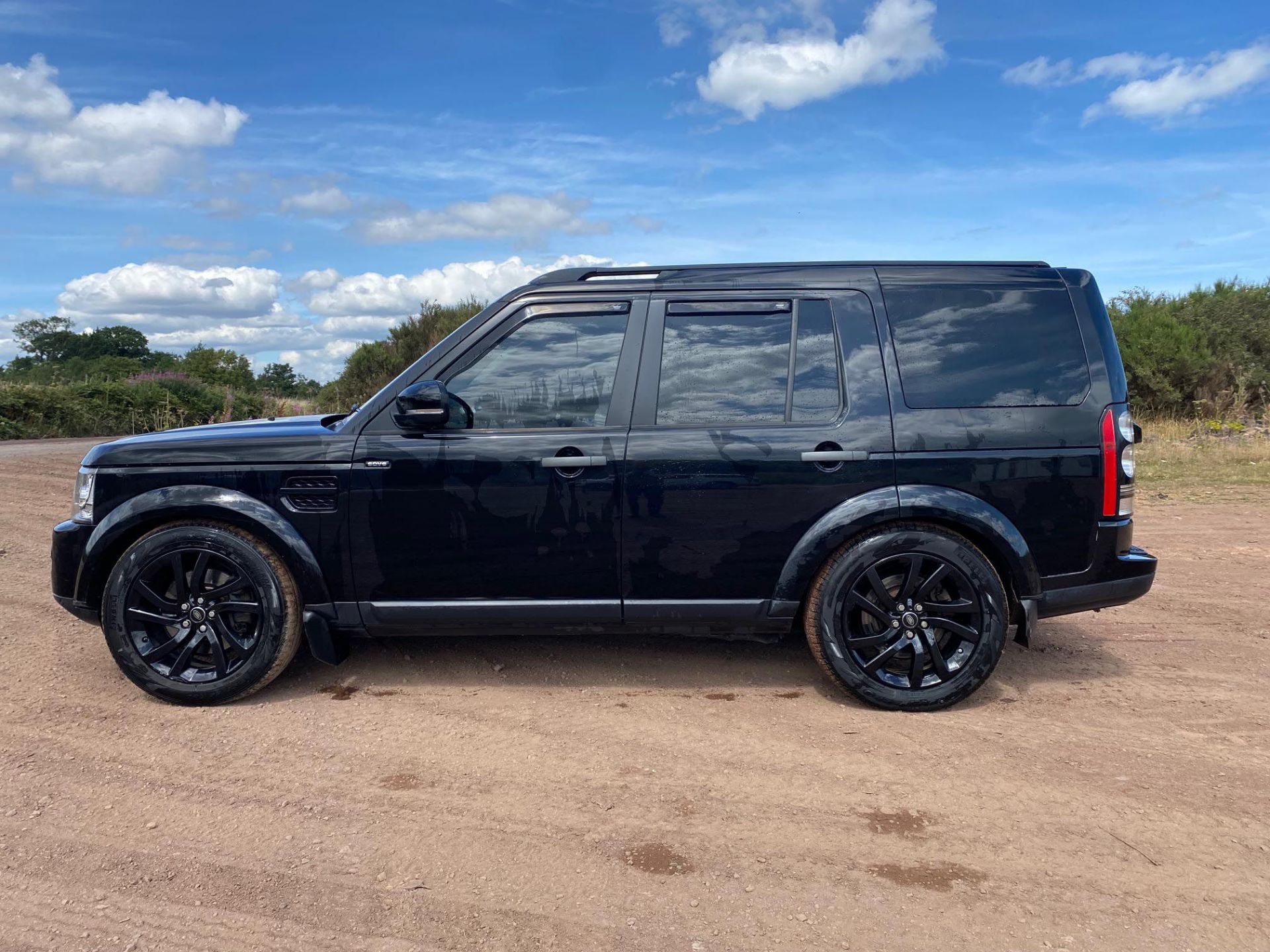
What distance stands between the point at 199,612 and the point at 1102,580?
4.10m

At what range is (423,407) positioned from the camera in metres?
3.87

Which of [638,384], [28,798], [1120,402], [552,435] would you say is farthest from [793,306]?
[28,798]

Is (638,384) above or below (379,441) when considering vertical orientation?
above

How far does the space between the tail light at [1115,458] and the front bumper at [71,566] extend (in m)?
4.59

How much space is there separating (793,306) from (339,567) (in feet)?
7.85

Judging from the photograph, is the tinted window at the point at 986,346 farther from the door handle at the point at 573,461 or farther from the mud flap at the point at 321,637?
the mud flap at the point at 321,637

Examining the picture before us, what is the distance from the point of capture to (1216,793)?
10.4ft

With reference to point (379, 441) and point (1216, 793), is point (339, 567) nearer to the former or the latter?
point (379, 441)

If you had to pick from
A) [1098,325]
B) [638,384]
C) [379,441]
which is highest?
[1098,325]

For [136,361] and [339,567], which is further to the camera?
[136,361]

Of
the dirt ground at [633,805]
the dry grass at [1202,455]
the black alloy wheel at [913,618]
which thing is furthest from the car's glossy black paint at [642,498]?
the dry grass at [1202,455]

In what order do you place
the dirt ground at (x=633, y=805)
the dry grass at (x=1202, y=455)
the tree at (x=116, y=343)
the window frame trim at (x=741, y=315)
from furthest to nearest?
1. the tree at (x=116, y=343)
2. the dry grass at (x=1202, y=455)
3. the window frame trim at (x=741, y=315)
4. the dirt ground at (x=633, y=805)

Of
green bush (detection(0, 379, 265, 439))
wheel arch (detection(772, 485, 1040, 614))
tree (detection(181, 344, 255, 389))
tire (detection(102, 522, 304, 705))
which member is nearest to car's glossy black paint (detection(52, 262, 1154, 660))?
wheel arch (detection(772, 485, 1040, 614))

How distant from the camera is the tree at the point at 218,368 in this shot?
31.7m
